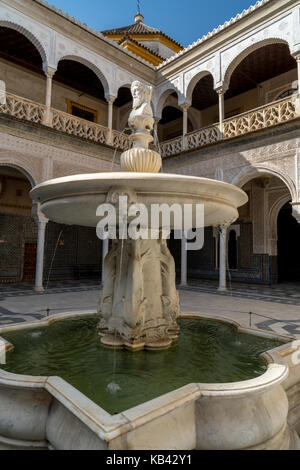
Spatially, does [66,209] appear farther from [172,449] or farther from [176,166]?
[176,166]

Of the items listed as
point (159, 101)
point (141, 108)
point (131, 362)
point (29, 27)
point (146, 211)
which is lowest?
point (131, 362)

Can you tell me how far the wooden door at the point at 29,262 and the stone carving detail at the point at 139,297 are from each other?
8401mm

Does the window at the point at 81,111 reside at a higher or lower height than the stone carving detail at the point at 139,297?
higher

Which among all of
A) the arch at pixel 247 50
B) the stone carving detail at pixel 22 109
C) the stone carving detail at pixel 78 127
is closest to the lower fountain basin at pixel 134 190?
the stone carving detail at pixel 22 109

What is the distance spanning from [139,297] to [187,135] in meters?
8.25

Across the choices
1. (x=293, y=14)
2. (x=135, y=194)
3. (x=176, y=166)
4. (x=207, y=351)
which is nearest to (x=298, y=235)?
(x=176, y=166)

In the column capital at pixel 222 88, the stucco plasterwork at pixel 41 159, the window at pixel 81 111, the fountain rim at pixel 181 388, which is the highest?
the window at pixel 81 111

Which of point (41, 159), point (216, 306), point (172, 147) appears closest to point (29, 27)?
point (41, 159)

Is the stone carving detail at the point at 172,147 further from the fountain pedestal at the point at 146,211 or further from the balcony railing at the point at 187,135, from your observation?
the fountain pedestal at the point at 146,211

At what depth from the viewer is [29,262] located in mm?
10344

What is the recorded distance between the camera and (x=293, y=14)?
23.4ft

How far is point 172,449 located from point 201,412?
0.25 metres

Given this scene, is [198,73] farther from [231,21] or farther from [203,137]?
[203,137]

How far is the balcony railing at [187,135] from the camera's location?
285 inches
